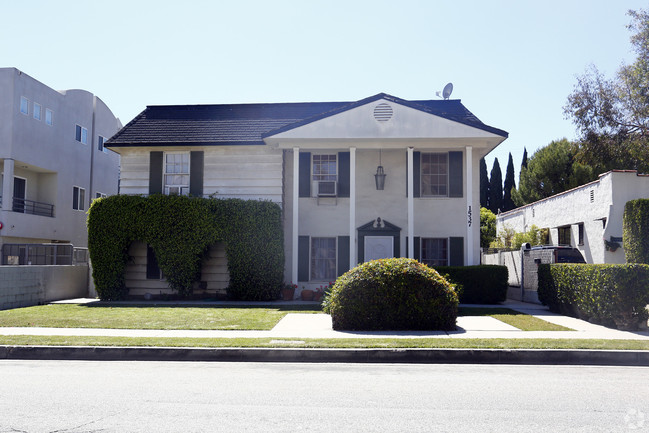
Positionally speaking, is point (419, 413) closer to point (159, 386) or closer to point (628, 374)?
point (159, 386)

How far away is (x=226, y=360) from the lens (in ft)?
31.0

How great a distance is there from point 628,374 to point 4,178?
26.5m

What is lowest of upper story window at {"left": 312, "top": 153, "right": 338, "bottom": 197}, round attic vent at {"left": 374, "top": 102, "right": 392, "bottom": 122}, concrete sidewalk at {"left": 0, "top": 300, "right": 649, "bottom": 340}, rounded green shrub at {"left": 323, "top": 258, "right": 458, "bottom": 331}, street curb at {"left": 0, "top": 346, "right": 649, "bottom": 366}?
street curb at {"left": 0, "top": 346, "right": 649, "bottom": 366}

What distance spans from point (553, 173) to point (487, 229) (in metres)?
9.75

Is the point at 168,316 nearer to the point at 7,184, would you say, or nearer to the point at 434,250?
the point at 434,250

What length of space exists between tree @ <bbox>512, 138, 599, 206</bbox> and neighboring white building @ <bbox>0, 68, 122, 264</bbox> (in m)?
29.4

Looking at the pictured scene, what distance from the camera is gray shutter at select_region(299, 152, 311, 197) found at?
20.4 metres

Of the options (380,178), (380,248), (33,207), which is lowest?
(380,248)

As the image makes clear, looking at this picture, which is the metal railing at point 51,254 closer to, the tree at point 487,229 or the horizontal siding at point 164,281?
the horizontal siding at point 164,281

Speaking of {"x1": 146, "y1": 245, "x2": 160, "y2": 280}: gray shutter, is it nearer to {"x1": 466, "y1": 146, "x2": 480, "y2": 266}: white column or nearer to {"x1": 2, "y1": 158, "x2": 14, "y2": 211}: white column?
{"x1": 2, "y1": 158, "x2": 14, "y2": 211}: white column

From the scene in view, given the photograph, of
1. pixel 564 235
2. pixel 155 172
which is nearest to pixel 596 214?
pixel 564 235

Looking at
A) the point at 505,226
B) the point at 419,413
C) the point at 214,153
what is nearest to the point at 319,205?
the point at 214,153

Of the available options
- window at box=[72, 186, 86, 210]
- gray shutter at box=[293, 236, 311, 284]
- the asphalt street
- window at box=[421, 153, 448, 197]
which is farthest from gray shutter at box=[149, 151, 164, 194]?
window at box=[72, 186, 86, 210]

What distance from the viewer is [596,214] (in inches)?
865
